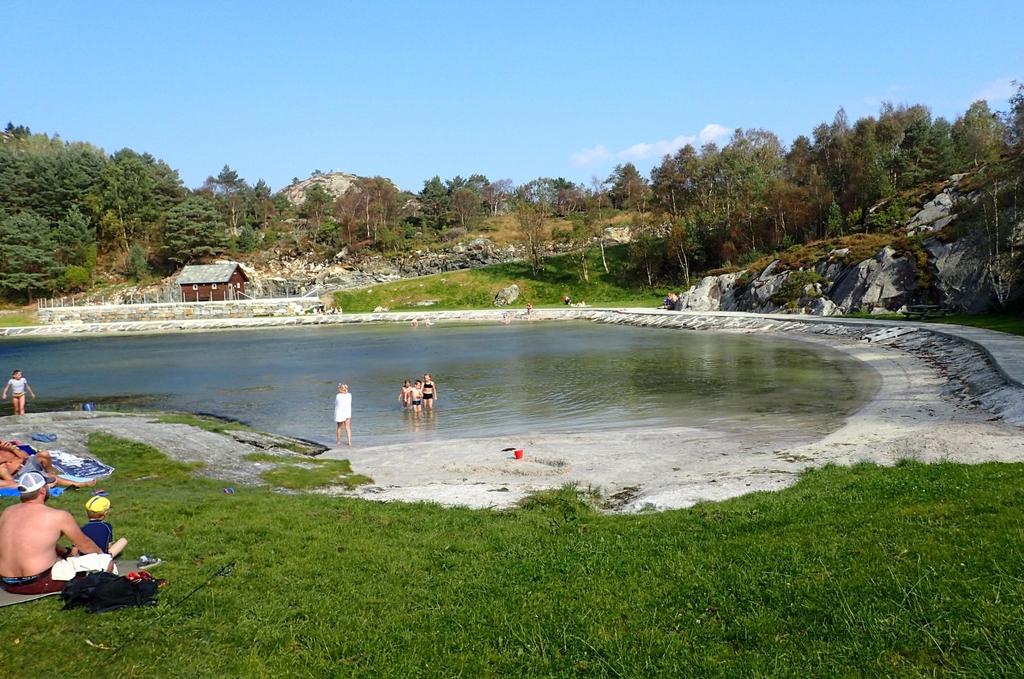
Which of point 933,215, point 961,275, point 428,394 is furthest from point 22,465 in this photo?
point 933,215

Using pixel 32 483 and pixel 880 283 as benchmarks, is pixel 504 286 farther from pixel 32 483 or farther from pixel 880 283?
pixel 32 483

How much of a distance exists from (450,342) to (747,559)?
46.4 meters

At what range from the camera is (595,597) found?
278 inches

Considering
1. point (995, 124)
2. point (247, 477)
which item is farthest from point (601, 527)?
point (995, 124)

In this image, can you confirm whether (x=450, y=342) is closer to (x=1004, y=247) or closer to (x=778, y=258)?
(x=778, y=258)

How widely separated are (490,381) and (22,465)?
2093 cm

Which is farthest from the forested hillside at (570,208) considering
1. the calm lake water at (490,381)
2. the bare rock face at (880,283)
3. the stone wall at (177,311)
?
the calm lake water at (490,381)

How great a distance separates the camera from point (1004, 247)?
134ft

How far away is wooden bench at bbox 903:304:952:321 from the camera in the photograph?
146ft

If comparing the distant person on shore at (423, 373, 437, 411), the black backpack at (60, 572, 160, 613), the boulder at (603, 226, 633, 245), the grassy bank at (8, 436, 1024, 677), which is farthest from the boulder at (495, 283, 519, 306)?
the black backpack at (60, 572, 160, 613)

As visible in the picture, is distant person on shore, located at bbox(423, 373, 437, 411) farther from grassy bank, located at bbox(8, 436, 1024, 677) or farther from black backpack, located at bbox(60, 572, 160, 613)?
black backpack, located at bbox(60, 572, 160, 613)

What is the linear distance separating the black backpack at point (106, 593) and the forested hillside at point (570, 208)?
46.6 metres

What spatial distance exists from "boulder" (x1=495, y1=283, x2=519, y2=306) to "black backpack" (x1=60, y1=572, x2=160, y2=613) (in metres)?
83.5

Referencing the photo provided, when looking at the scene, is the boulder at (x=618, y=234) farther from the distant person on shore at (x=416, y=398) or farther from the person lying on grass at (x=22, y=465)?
the person lying on grass at (x=22, y=465)
